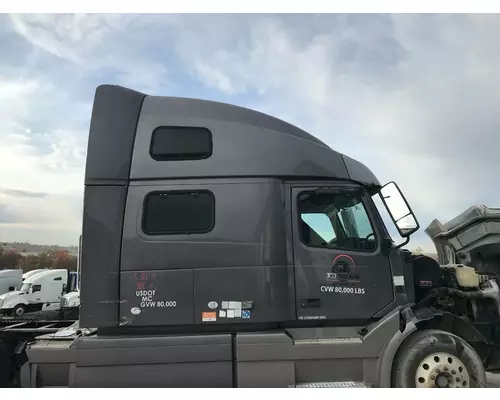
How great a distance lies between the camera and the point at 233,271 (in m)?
4.58

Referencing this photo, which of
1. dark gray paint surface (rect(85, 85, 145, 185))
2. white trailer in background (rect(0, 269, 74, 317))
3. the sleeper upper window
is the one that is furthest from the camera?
white trailer in background (rect(0, 269, 74, 317))

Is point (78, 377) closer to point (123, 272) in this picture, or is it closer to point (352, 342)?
point (123, 272)

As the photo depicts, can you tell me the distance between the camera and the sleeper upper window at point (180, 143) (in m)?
4.79

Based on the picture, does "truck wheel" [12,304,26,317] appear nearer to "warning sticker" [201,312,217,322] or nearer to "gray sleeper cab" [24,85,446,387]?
"gray sleeper cab" [24,85,446,387]

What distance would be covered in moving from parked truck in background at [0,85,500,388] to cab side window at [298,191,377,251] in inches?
0.7

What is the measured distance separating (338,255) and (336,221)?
455mm

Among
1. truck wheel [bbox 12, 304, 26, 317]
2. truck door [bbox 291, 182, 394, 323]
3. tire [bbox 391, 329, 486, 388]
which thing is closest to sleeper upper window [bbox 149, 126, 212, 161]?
truck door [bbox 291, 182, 394, 323]

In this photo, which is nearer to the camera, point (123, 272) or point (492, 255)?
point (123, 272)

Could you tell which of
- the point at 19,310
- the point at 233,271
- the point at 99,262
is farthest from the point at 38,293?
the point at 233,271

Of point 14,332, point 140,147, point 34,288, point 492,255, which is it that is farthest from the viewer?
point 34,288

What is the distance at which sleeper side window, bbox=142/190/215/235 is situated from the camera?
468cm

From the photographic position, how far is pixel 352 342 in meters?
4.61

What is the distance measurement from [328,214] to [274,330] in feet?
5.04

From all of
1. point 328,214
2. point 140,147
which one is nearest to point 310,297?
point 328,214
